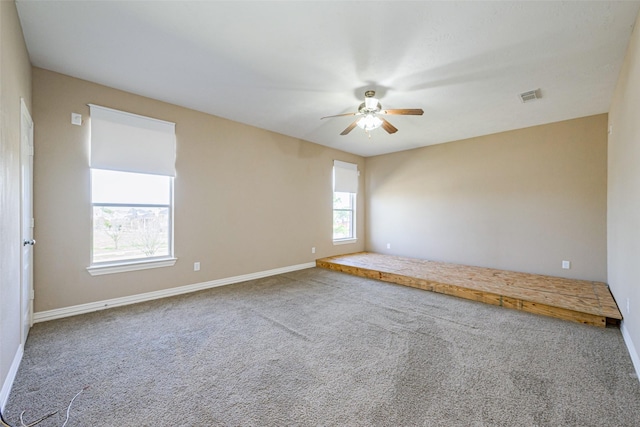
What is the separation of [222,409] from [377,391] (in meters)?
1.00

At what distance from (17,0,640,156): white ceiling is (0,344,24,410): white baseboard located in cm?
265

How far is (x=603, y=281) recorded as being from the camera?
396cm

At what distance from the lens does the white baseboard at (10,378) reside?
64.9 inches

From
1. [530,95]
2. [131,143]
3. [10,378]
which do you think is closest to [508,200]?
[530,95]

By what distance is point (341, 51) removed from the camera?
253 cm

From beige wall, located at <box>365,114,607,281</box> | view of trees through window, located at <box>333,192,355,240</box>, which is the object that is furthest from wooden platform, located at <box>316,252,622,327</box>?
view of trees through window, located at <box>333,192,355,240</box>

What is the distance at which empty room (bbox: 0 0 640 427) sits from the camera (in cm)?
183

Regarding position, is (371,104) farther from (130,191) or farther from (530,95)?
(130,191)

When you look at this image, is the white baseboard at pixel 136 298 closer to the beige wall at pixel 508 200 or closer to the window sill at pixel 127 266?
the window sill at pixel 127 266

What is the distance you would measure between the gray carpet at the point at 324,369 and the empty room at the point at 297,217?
0.02 meters

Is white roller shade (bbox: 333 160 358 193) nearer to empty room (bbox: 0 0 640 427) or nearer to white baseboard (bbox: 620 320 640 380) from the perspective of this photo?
→ empty room (bbox: 0 0 640 427)

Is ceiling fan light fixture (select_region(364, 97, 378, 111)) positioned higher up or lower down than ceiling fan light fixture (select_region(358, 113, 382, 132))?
higher up

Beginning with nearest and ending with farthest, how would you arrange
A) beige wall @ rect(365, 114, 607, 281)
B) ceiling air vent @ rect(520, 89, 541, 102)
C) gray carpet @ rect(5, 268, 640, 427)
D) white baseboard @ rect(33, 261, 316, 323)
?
gray carpet @ rect(5, 268, 640, 427) → white baseboard @ rect(33, 261, 316, 323) → ceiling air vent @ rect(520, 89, 541, 102) → beige wall @ rect(365, 114, 607, 281)

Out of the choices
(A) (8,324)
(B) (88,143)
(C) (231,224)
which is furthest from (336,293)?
(B) (88,143)
